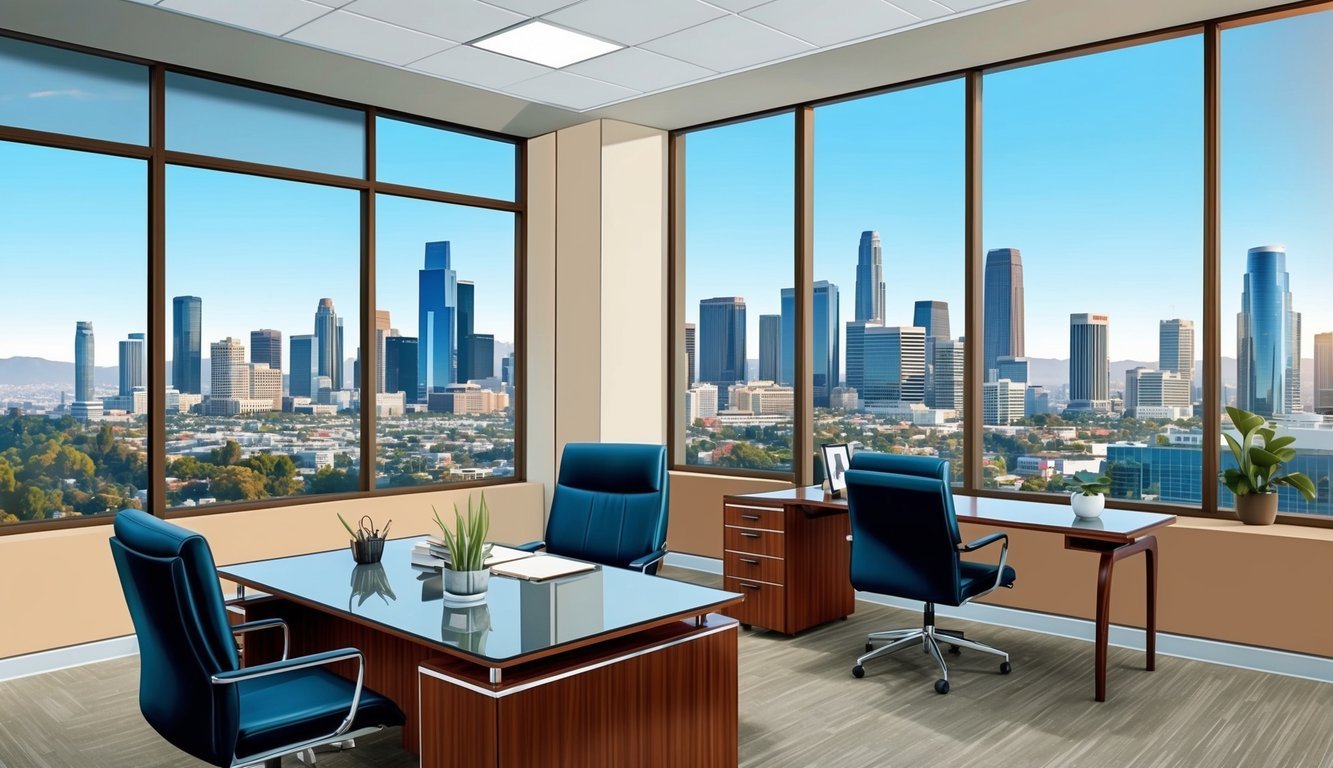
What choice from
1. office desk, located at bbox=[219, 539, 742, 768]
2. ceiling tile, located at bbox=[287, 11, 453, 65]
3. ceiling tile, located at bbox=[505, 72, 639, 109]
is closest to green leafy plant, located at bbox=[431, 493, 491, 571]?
office desk, located at bbox=[219, 539, 742, 768]

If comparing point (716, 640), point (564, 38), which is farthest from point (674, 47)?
point (716, 640)


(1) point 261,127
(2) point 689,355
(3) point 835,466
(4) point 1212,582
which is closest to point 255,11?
(1) point 261,127

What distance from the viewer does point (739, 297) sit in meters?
6.48

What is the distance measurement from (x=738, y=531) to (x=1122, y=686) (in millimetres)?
1850

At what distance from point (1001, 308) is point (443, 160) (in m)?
3.61

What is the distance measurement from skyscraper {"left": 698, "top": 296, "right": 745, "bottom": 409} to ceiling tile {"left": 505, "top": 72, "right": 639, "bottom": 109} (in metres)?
1.78

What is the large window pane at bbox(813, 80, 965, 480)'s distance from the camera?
5.42 meters

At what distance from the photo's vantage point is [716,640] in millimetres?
2688

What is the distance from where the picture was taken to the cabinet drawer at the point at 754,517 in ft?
15.4

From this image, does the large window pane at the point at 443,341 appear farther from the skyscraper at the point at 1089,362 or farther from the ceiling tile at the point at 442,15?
the skyscraper at the point at 1089,362

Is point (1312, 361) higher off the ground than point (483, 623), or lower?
higher

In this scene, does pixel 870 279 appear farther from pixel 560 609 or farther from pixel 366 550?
pixel 560 609

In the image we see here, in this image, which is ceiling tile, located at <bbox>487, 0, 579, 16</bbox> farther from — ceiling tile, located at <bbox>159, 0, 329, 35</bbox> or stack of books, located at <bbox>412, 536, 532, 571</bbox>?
stack of books, located at <bbox>412, 536, 532, 571</bbox>

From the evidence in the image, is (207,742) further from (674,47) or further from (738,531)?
(674,47)
